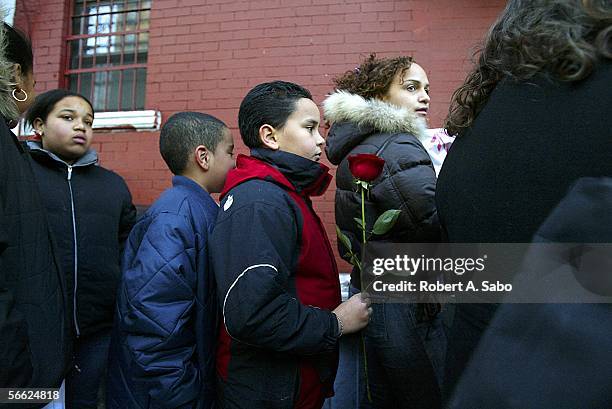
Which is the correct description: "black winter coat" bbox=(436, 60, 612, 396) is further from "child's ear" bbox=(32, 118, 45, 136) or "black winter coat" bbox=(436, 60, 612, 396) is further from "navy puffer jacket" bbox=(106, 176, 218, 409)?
"child's ear" bbox=(32, 118, 45, 136)

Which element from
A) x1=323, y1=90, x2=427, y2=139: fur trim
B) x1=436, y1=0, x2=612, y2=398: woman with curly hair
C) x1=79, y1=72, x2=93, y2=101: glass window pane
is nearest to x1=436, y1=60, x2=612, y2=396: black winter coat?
x1=436, y1=0, x2=612, y2=398: woman with curly hair

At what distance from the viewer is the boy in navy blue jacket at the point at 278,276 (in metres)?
1.49

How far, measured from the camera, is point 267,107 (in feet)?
6.20

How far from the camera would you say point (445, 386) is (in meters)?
1.13

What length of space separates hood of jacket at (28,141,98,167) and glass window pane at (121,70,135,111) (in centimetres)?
231

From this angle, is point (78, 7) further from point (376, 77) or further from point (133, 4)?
point (376, 77)

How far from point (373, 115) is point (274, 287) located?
0.96m

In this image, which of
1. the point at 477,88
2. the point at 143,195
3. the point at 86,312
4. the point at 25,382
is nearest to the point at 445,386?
the point at 477,88

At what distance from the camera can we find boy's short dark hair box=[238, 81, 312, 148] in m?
1.88

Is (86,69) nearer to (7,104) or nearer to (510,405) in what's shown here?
(7,104)

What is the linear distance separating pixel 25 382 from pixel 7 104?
0.85m

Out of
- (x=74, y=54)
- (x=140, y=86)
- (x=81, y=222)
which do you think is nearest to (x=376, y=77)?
(x=81, y=222)

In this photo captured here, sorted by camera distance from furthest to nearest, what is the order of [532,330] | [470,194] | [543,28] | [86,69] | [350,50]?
[86,69] → [350,50] → [470,194] → [543,28] → [532,330]

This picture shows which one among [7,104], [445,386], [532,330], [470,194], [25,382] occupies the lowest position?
[25,382]
